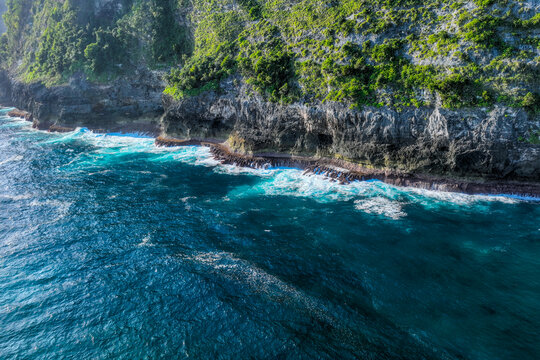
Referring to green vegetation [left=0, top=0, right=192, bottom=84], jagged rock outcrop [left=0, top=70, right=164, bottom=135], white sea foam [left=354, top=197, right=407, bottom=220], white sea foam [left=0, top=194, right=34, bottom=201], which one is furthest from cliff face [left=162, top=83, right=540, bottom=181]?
white sea foam [left=0, top=194, right=34, bottom=201]

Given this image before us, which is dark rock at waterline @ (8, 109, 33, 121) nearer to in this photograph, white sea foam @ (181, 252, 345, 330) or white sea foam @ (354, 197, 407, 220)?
white sea foam @ (181, 252, 345, 330)

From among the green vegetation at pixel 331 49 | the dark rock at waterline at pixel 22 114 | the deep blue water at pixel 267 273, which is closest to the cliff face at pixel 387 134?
the green vegetation at pixel 331 49

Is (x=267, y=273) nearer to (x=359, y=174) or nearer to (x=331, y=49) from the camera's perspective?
(x=359, y=174)

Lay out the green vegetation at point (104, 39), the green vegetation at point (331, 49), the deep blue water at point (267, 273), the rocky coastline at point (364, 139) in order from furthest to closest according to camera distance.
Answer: the green vegetation at point (104, 39) < the green vegetation at point (331, 49) < the rocky coastline at point (364, 139) < the deep blue water at point (267, 273)

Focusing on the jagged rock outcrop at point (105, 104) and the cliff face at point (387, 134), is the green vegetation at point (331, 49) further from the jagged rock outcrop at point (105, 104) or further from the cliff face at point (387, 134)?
the jagged rock outcrop at point (105, 104)

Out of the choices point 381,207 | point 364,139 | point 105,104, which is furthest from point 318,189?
point 105,104
